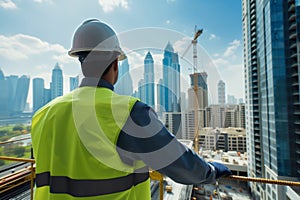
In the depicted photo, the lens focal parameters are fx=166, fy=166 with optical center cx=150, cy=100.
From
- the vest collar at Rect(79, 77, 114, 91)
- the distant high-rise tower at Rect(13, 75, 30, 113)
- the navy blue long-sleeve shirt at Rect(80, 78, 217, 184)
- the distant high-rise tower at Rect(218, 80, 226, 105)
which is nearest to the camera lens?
the navy blue long-sleeve shirt at Rect(80, 78, 217, 184)

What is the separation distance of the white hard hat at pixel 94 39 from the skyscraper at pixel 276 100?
17.5m

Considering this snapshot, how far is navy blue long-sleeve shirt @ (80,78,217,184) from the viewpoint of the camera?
528mm

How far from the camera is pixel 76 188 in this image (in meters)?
0.56

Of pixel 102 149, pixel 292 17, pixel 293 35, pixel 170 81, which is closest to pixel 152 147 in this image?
pixel 102 149

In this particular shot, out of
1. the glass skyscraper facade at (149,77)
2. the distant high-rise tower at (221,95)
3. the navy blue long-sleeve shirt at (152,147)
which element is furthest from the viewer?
the distant high-rise tower at (221,95)

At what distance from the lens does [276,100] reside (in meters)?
15.9

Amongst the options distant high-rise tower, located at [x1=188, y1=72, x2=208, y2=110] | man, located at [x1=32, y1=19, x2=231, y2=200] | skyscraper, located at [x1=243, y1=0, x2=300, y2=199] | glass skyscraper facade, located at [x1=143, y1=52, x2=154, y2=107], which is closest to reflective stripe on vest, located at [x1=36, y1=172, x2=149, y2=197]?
man, located at [x1=32, y1=19, x2=231, y2=200]

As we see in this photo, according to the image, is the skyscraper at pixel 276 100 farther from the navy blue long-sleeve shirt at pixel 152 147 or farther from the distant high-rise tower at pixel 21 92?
the distant high-rise tower at pixel 21 92

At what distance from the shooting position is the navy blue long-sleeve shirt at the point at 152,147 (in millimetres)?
528

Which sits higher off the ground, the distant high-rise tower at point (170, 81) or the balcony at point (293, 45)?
the balcony at point (293, 45)

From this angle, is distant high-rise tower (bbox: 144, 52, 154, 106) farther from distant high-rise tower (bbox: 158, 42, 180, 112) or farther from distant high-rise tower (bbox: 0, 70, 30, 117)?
distant high-rise tower (bbox: 0, 70, 30, 117)

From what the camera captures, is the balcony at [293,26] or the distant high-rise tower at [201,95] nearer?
the distant high-rise tower at [201,95]

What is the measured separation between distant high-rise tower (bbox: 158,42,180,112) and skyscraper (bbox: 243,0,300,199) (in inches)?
656

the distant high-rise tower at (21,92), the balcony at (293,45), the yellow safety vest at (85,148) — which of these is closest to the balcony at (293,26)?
the balcony at (293,45)
